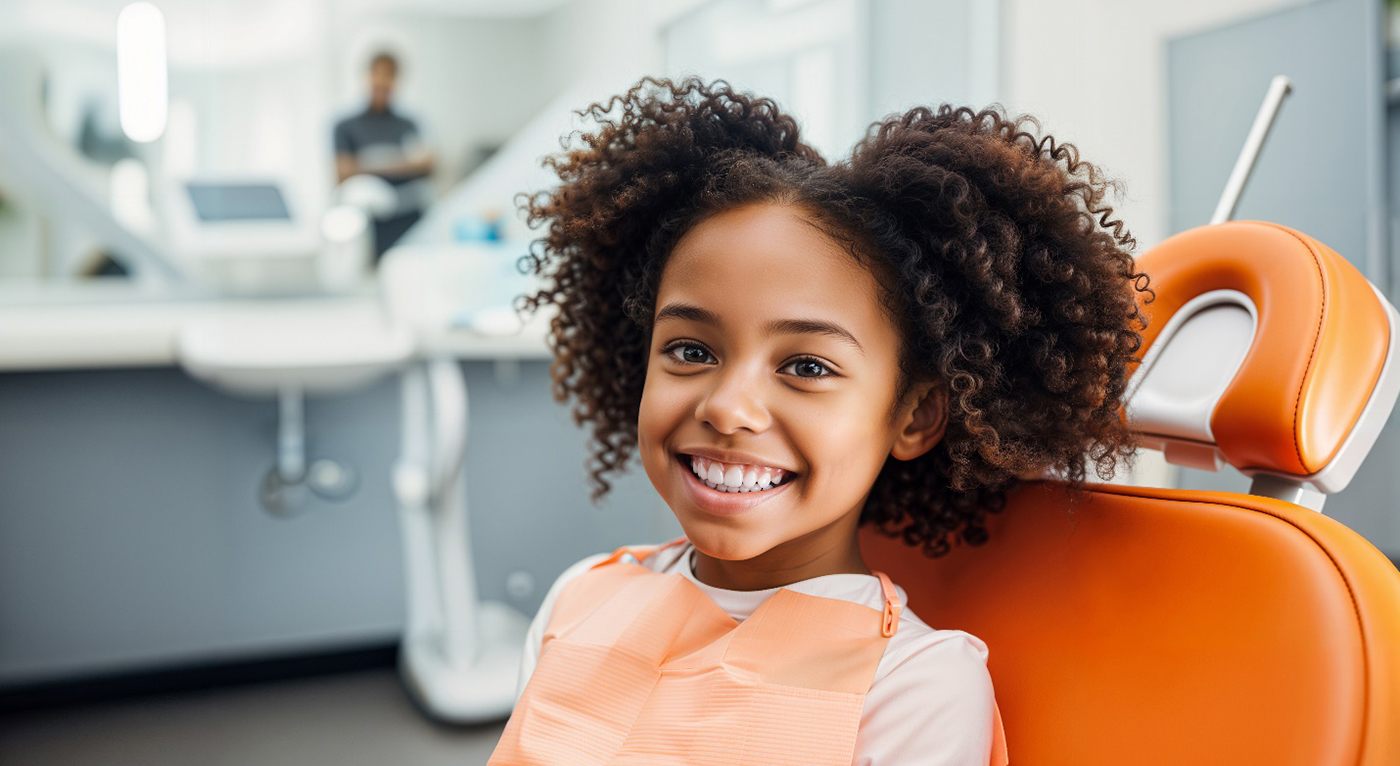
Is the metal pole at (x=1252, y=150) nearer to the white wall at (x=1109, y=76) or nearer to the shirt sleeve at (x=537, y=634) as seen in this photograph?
the shirt sleeve at (x=537, y=634)

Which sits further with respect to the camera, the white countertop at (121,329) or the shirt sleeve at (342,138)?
the shirt sleeve at (342,138)

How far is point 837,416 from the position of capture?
2.36ft

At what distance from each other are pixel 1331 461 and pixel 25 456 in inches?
97.7

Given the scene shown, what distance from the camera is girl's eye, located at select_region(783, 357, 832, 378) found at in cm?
72

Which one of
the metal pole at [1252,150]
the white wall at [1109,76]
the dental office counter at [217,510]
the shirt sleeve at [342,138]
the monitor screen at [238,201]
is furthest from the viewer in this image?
the shirt sleeve at [342,138]

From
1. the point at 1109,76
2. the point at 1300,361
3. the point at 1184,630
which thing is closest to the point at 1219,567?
the point at 1184,630

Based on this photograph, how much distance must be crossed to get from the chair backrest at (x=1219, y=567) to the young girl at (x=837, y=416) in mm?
42

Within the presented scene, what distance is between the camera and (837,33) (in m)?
2.25

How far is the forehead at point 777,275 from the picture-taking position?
72 cm

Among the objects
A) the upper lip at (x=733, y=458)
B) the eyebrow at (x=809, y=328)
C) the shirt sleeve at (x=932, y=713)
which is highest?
the eyebrow at (x=809, y=328)

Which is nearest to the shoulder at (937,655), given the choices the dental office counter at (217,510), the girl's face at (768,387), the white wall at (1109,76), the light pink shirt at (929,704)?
the light pink shirt at (929,704)

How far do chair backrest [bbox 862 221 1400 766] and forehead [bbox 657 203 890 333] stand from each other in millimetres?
207

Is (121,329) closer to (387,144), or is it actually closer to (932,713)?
(387,144)

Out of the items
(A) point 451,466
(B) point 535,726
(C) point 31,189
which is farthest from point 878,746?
(C) point 31,189
